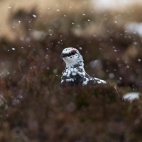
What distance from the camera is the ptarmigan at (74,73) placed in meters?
5.56

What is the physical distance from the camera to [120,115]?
13.0 feet

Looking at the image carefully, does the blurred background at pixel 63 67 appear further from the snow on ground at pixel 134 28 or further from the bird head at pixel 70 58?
the bird head at pixel 70 58

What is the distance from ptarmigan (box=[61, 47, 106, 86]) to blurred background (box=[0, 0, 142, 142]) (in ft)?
0.99

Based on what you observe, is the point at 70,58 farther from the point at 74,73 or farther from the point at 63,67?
the point at 63,67

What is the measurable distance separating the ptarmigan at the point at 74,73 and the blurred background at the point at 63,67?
0.99ft

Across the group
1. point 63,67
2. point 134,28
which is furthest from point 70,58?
point 134,28

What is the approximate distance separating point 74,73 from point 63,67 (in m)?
3.87

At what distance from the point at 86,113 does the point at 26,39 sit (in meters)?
7.04

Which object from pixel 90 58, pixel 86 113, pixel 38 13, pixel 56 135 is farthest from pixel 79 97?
pixel 38 13

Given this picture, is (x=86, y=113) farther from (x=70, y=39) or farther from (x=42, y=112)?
(x=70, y=39)

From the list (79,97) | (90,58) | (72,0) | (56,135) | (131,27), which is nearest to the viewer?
(56,135)

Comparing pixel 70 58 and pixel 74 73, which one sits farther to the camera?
pixel 70 58

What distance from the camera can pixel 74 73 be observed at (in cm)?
576

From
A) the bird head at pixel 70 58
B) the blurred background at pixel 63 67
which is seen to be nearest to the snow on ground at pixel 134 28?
the blurred background at pixel 63 67
